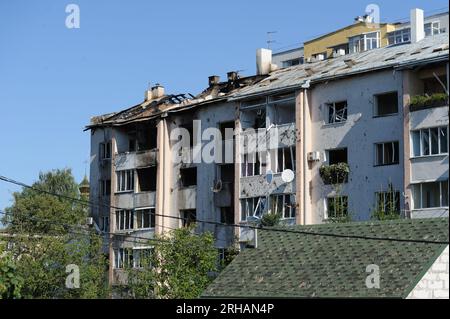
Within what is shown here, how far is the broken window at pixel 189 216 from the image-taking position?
56938mm

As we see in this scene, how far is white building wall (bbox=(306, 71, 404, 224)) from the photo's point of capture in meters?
46.4

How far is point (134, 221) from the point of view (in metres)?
60.2

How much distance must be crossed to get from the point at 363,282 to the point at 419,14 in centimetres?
3000

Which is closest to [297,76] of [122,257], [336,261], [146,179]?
[146,179]

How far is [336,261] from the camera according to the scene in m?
29.8

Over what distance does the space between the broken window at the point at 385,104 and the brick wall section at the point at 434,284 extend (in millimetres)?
21021

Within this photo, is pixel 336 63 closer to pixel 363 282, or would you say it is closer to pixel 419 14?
pixel 419 14

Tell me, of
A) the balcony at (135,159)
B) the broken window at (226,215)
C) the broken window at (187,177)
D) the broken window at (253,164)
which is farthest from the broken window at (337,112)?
the balcony at (135,159)

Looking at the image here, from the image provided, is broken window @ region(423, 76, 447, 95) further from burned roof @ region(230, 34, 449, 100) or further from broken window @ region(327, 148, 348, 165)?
broken window @ region(327, 148, 348, 165)

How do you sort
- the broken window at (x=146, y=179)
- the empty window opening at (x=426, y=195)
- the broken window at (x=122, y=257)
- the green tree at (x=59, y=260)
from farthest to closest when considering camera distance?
the broken window at (x=146, y=179) < the broken window at (x=122, y=257) < the green tree at (x=59, y=260) < the empty window opening at (x=426, y=195)

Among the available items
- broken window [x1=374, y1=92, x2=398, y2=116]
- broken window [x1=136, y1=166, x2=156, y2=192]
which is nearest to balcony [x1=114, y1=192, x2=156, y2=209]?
broken window [x1=136, y1=166, x2=156, y2=192]

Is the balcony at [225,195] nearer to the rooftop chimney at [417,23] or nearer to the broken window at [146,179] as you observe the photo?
the broken window at [146,179]
